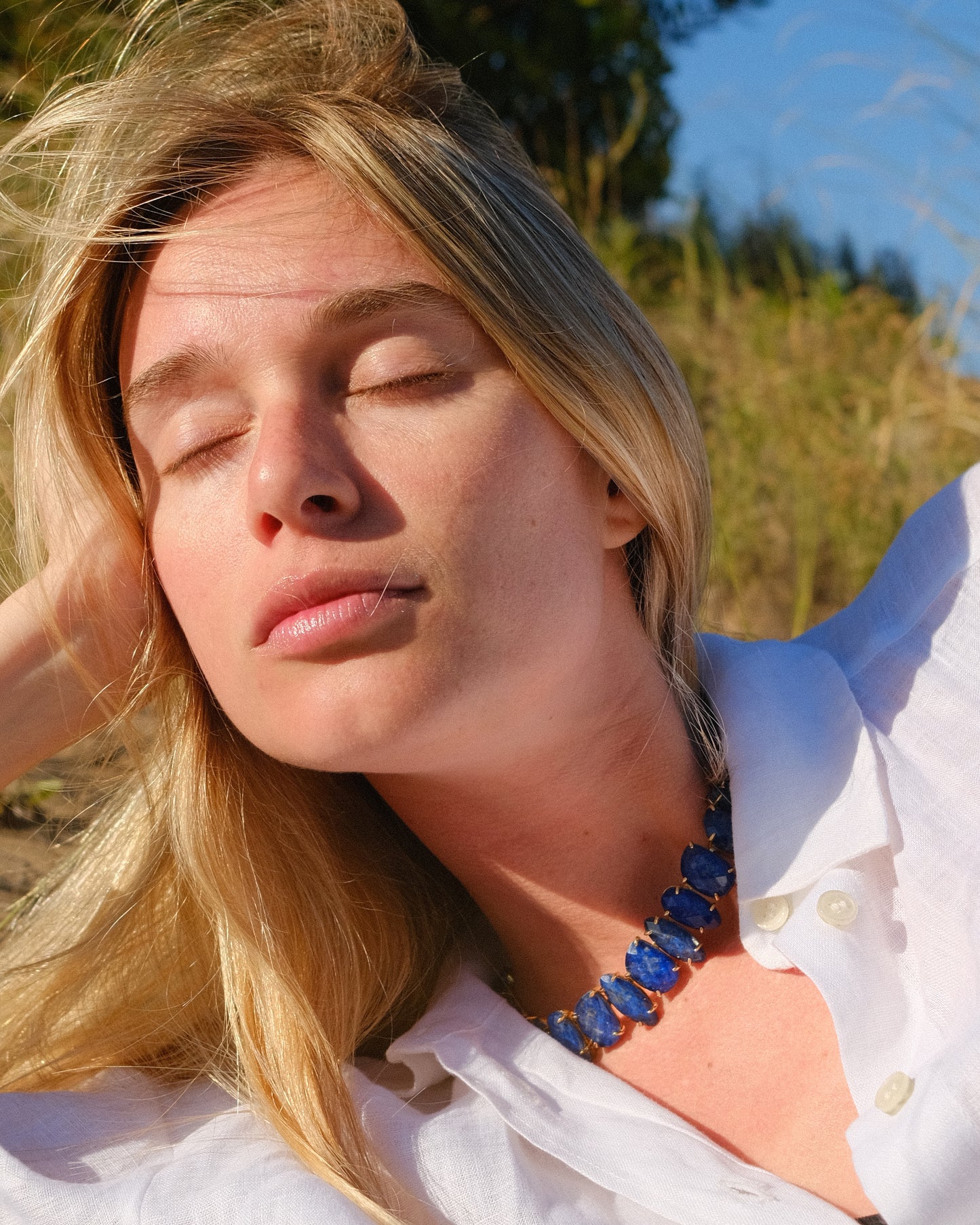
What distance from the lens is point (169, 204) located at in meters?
1.99

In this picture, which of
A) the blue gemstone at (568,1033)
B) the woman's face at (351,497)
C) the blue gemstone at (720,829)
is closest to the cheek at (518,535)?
the woman's face at (351,497)

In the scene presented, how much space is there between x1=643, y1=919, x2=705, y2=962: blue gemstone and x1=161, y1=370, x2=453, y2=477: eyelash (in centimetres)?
97

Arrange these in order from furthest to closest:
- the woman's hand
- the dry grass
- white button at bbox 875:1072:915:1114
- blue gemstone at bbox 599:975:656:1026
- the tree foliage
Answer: the tree foliage
the dry grass
the woman's hand
blue gemstone at bbox 599:975:656:1026
white button at bbox 875:1072:915:1114

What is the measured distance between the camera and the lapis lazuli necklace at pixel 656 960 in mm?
1958

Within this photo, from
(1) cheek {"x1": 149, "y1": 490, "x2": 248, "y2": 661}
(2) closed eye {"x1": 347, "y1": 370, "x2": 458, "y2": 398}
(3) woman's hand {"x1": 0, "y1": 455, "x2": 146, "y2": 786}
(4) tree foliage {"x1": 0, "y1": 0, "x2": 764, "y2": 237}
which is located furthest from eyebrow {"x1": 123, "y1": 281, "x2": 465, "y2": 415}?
(4) tree foliage {"x1": 0, "y1": 0, "x2": 764, "y2": 237}

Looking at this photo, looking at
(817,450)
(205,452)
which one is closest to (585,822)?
(205,452)

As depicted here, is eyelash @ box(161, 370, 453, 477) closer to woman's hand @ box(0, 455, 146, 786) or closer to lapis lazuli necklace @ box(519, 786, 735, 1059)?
woman's hand @ box(0, 455, 146, 786)

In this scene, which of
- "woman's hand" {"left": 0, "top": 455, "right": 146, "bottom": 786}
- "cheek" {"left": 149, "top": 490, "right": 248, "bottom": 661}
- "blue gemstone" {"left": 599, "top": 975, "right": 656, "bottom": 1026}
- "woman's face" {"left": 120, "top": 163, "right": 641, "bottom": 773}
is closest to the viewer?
"woman's face" {"left": 120, "top": 163, "right": 641, "bottom": 773}

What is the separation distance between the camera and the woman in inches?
66.0

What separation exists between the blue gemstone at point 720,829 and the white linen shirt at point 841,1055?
0.39 ft

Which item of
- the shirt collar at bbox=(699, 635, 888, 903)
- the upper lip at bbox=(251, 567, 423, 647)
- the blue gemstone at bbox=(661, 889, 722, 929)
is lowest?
the blue gemstone at bbox=(661, 889, 722, 929)

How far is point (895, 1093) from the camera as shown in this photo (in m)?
1.57

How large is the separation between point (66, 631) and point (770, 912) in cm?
132

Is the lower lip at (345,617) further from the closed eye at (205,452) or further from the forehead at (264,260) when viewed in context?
the forehead at (264,260)
